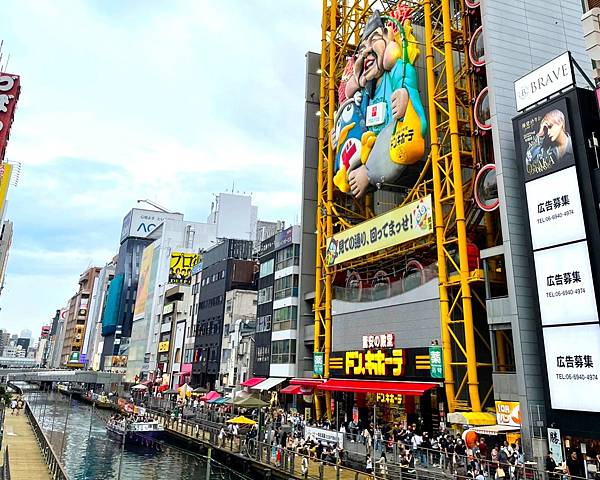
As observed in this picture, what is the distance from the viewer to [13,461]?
114 feet

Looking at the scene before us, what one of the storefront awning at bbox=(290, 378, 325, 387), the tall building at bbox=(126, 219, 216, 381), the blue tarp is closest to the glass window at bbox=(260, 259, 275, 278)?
the storefront awning at bbox=(290, 378, 325, 387)

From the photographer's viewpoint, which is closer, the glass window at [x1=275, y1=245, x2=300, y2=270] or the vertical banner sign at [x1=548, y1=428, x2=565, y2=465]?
the vertical banner sign at [x1=548, y1=428, x2=565, y2=465]

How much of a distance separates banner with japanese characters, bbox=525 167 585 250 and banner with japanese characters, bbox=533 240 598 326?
1.86ft

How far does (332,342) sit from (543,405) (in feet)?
75.4

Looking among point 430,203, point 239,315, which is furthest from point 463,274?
point 239,315

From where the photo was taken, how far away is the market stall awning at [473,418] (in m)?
30.3

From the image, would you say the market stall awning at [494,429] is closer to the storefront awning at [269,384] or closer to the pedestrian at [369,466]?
the pedestrian at [369,466]

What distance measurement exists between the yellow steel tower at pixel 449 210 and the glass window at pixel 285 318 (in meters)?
6.69

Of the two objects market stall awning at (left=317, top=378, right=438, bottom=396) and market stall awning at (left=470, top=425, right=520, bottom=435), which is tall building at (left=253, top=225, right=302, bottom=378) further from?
market stall awning at (left=470, top=425, right=520, bottom=435)

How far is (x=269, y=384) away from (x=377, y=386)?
22384 mm

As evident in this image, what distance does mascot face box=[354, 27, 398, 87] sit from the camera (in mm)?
47250

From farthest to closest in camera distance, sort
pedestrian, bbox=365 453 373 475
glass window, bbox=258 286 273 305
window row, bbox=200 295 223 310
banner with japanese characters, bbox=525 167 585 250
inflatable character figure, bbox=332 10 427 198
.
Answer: window row, bbox=200 295 223 310, glass window, bbox=258 286 273 305, inflatable character figure, bbox=332 10 427 198, pedestrian, bbox=365 453 373 475, banner with japanese characters, bbox=525 167 585 250

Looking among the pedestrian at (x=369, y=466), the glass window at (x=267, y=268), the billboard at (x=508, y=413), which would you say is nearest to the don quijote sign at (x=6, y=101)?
the pedestrian at (x=369, y=466)

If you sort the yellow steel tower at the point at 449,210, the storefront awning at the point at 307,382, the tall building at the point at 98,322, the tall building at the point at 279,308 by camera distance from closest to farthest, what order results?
the yellow steel tower at the point at 449,210 < the storefront awning at the point at 307,382 < the tall building at the point at 279,308 < the tall building at the point at 98,322
